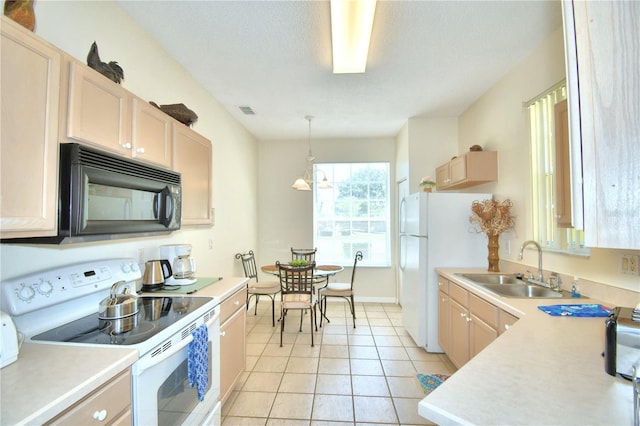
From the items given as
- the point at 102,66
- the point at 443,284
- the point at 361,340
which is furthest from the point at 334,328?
the point at 102,66

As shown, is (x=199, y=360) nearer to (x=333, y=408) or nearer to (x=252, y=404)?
(x=252, y=404)

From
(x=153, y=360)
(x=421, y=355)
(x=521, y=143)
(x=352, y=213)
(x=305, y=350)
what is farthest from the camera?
(x=352, y=213)

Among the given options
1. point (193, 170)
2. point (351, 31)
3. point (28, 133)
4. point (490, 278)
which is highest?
point (351, 31)

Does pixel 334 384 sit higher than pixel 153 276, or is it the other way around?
pixel 153 276

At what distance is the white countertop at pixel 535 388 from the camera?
759mm

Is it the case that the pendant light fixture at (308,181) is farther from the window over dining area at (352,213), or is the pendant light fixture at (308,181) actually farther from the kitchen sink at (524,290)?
the kitchen sink at (524,290)

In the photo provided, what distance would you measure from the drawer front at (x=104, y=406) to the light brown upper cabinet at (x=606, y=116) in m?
1.41

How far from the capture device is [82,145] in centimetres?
121

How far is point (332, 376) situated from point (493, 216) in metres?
2.14

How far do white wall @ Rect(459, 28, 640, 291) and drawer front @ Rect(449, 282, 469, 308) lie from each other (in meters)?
0.65

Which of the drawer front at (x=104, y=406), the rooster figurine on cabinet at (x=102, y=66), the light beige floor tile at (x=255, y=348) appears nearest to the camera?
the drawer front at (x=104, y=406)

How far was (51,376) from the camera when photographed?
3.12ft

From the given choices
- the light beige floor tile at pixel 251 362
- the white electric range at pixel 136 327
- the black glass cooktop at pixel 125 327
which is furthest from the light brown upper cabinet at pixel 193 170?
the light beige floor tile at pixel 251 362

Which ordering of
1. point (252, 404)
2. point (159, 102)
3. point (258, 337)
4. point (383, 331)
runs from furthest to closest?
1. point (383, 331)
2. point (258, 337)
3. point (159, 102)
4. point (252, 404)
